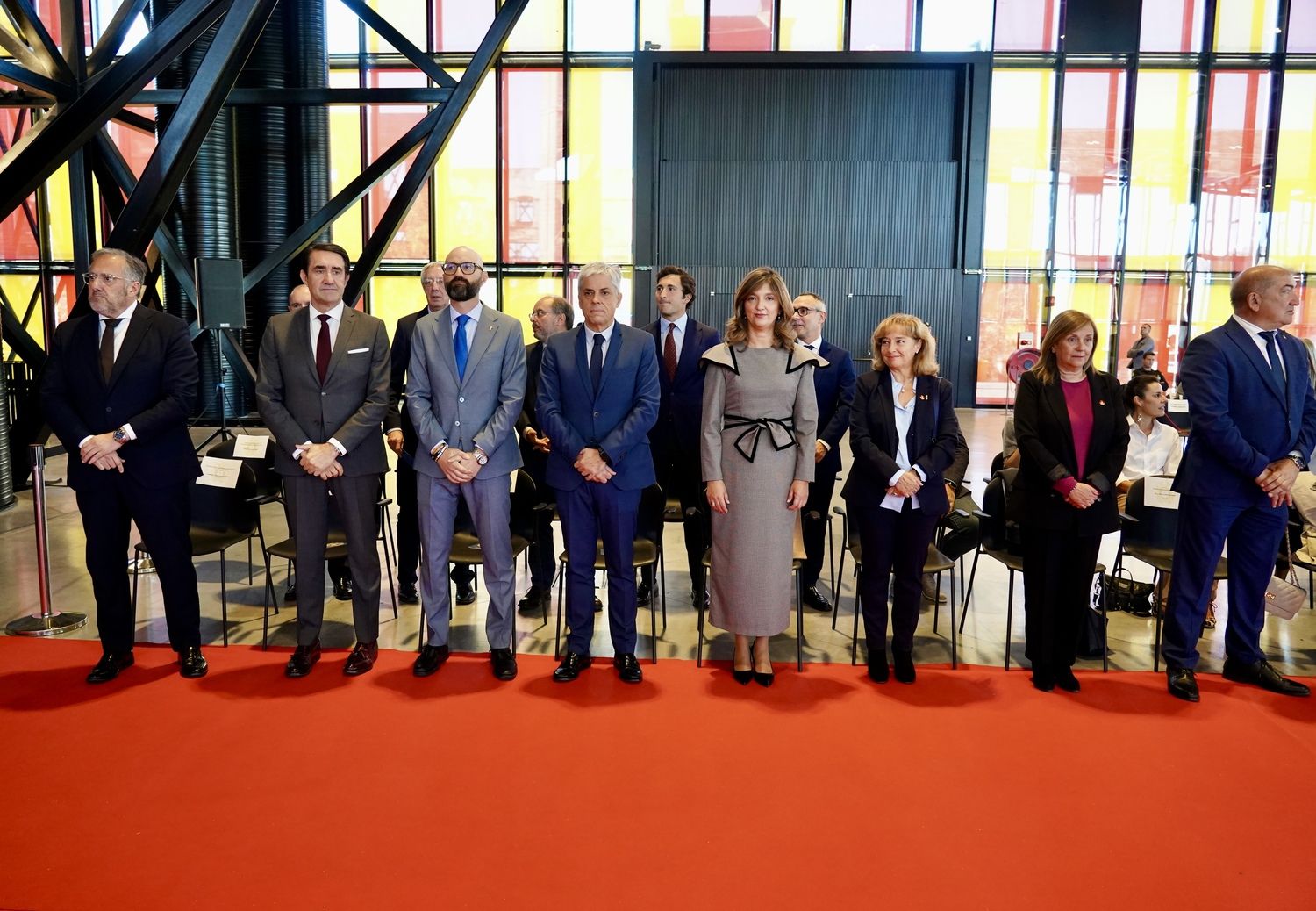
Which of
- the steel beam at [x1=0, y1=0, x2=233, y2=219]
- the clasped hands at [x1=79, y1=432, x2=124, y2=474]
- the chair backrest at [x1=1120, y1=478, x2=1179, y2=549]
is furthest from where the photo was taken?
the steel beam at [x1=0, y1=0, x2=233, y2=219]

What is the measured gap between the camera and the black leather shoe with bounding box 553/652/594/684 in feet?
12.5

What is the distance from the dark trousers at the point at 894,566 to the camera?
Answer: 3760 mm

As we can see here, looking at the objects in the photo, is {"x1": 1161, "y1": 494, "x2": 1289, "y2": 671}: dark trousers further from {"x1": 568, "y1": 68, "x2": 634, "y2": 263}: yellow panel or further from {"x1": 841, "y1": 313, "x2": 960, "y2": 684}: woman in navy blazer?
{"x1": 568, "y1": 68, "x2": 634, "y2": 263}: yellow panel

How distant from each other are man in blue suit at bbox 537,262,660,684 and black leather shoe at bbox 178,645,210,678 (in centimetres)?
146

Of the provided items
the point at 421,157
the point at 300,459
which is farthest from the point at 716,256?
the point at 300,459

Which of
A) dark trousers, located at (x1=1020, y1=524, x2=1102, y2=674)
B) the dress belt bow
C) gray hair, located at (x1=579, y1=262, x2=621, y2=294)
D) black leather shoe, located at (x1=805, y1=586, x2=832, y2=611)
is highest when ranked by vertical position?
gray hair, located at (x1=579, y1=262, x2=621, y2=294)

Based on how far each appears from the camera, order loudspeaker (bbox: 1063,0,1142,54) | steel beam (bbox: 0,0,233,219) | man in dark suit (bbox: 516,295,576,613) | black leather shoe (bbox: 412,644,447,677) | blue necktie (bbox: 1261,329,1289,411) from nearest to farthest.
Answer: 1. blue necktie (bbox: 1261,329,1289,411)
2. black leather shoe (bbox: 412,644,447,677)
3. man in dark suit (bbox: 516,295,576,613)
4. steel beam (bbox: 0,0,233,219)
5. loudspeaker (bbox: 1063,0,1142,54)

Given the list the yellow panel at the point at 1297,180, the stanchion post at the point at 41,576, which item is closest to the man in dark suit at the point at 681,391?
the stanchion post at the point at 41,576

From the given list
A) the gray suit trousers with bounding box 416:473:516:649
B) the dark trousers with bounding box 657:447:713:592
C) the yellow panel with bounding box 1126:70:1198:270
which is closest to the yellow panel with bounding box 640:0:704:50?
the yellow panel with bounding box 1126:70:1198:270

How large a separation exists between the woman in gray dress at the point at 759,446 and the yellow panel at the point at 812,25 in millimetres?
11095

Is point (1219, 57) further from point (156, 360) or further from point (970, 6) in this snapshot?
point (156, 360)

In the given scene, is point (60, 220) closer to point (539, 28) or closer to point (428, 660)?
point (539, 28)

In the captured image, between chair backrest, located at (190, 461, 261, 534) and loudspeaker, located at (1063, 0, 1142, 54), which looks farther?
loudspeaker, located at (1063, 0, 1142, 54)

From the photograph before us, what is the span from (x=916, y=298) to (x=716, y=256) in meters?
3.03
